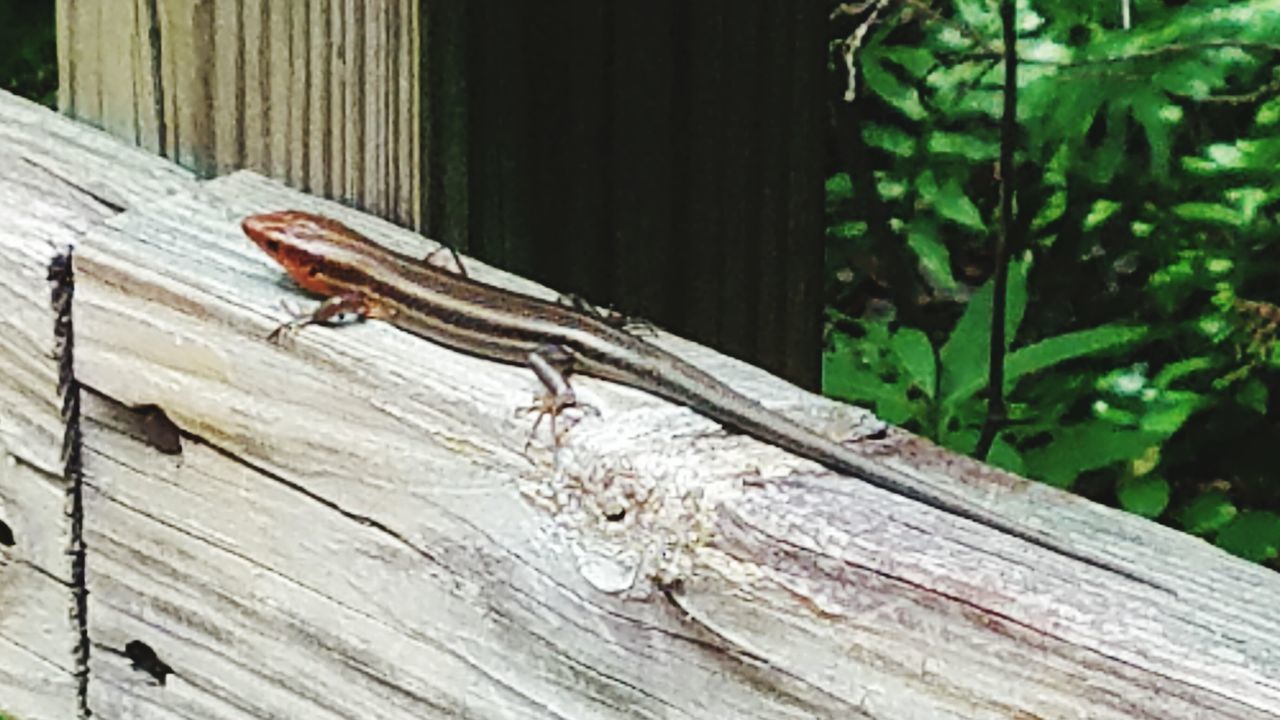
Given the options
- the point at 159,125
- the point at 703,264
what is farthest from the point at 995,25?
the point at 159,125

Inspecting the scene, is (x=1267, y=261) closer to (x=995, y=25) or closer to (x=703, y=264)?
(x=995, y=25)

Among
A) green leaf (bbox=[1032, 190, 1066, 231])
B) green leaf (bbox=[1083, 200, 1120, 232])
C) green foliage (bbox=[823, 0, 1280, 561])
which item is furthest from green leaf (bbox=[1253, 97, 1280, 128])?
green leaf (bbox=[1032, 190, 1066, 231])

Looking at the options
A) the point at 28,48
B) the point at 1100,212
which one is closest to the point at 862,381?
the point at 1100,212

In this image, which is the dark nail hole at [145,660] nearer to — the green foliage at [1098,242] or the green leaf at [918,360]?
the green foliage at [1098,242]

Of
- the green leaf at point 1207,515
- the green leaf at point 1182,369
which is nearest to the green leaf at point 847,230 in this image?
the green leaf at point 1182,369

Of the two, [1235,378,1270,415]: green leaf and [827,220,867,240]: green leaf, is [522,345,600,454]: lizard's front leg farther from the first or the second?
[827,220,867,240]: green leaf

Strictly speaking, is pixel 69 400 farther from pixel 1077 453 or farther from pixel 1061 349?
pixel 1061 349
